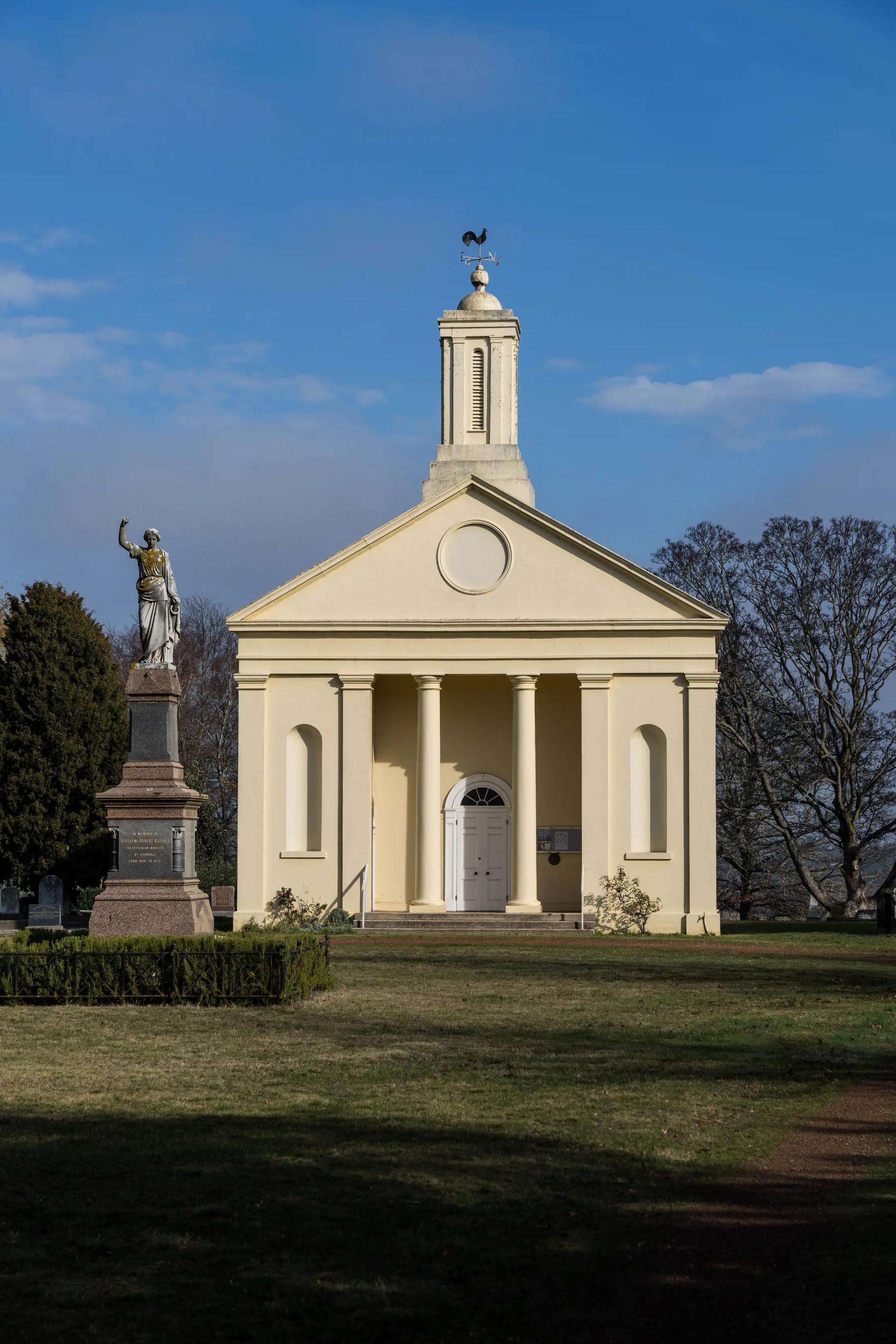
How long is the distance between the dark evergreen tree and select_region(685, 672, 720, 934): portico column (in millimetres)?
16082

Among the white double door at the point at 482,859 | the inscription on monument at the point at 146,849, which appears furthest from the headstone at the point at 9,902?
the inscription on monument at the point at 146,849

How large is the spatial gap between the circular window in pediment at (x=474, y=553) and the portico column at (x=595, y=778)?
11.1ft

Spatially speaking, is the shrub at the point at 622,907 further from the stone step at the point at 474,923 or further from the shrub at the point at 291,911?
the shrub at the point at 291,911

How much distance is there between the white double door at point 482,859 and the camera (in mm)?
36438

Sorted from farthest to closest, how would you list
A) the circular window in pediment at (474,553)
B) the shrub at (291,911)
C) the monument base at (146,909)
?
the circular window in pediment at (474,553) < the shrub at (291,911) < the monument base at (146,909)

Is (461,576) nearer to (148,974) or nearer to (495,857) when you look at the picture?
(495,857)

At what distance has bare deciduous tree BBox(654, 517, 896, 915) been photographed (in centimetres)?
4750

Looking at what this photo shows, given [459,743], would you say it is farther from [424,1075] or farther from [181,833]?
[424,1075]

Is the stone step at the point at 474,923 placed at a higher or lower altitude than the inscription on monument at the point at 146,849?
lower

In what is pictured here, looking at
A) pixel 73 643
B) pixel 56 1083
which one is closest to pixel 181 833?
pixel 56 1083

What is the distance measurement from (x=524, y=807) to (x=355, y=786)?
157 inches

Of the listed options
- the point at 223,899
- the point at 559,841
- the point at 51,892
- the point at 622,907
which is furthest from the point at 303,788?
the point at 622,907

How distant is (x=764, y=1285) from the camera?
6.89 m

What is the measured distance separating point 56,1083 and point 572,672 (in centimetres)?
2368
